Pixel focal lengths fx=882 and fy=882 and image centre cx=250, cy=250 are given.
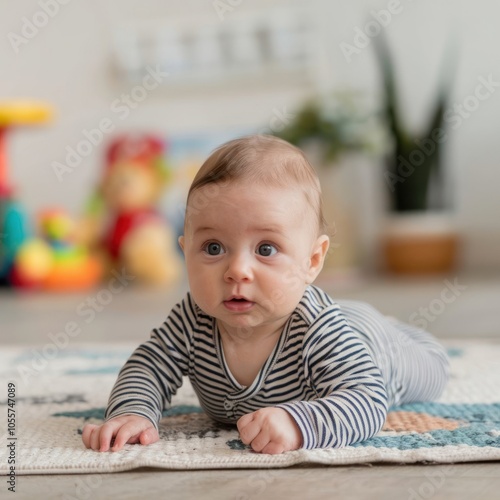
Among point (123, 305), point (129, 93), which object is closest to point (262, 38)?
point (129, 93)

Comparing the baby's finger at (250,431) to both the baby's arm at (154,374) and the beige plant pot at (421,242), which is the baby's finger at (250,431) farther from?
the beige plant pot at (421,242)

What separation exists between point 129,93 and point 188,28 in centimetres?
34

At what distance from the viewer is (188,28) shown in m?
3.41

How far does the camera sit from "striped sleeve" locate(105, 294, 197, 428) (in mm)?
949

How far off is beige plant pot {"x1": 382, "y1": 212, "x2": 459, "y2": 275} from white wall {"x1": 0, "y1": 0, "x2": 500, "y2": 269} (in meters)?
0.20

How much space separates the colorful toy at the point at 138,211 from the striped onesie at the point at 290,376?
84.5 inches

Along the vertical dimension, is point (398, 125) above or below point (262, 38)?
below

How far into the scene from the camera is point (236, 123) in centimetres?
349

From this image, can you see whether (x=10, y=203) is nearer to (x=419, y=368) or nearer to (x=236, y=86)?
(x=236, y=86)

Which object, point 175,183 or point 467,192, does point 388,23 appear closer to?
point 467,192

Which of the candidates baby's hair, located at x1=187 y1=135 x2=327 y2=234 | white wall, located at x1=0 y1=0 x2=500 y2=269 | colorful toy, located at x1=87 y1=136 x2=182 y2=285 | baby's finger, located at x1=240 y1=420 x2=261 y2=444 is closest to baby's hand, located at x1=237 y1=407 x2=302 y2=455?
baby's finger, located at x1=240 y1=420 x2=261 y2=444

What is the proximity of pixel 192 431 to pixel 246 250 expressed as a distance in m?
0.22

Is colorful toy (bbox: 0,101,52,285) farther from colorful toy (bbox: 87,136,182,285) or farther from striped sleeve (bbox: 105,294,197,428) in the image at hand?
striped sleeve (bbox: 105,294,197,428)

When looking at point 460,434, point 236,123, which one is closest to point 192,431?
point 460,434
